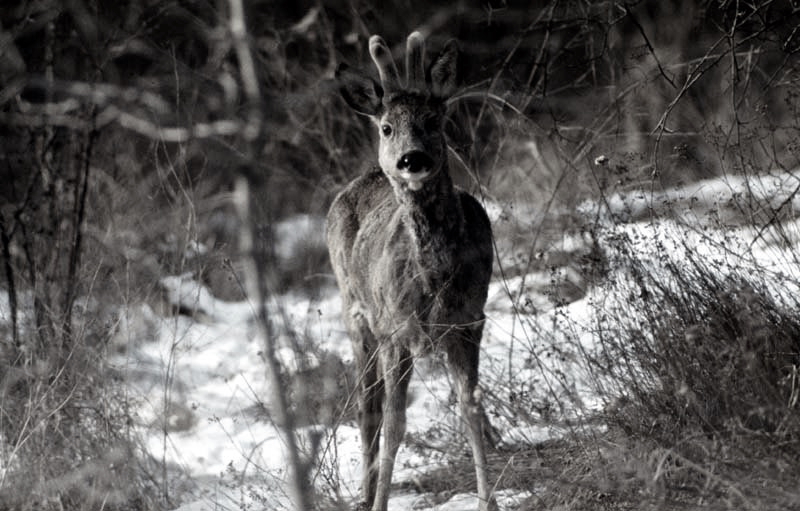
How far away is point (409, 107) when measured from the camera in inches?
192

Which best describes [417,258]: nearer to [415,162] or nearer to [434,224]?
[434,224]

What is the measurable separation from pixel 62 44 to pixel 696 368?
6370 millimetres

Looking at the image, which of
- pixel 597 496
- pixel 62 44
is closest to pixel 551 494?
pixel 597 496

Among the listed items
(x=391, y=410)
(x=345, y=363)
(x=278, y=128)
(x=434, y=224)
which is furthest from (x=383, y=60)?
(x=278, y=128)

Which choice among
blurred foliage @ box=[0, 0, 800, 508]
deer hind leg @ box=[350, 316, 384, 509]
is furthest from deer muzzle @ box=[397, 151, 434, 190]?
deer hind leg @ box=[350, 316, 384, 509]

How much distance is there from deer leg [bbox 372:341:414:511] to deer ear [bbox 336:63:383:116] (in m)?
1.23

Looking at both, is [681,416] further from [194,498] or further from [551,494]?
[194,498]

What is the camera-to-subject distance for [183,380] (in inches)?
303

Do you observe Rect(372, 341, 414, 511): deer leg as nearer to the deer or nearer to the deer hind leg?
the deer

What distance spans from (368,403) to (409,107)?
1616 mm

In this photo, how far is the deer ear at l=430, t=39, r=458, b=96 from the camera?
508 centimetres

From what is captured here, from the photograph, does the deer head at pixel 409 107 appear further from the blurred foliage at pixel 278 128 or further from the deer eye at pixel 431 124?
the blurred foliage at pixel 278 128

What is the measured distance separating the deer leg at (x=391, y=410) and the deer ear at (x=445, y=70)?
135 cm

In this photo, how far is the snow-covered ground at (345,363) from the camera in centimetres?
458
